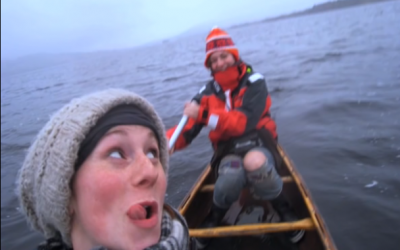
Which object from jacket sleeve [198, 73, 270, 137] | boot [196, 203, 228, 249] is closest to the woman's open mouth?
jacket sleeve [198, 73, 270, 137]

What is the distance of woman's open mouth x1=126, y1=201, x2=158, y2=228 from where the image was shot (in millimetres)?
1002

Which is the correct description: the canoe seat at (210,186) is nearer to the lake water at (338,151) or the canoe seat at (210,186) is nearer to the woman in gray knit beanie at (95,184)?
the lake water at (338,151)

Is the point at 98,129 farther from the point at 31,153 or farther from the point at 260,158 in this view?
the point at 260,158

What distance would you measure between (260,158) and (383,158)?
10.0 ft

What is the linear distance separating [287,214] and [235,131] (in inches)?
44.7

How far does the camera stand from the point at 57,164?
102 cm

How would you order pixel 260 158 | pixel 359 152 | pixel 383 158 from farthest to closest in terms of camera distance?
pixel 359 152 < pixel 383 158 < pixel 260 158

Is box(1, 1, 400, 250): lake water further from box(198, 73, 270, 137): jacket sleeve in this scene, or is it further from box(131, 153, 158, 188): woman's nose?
box(131, 153, 158, 188): woman's nose

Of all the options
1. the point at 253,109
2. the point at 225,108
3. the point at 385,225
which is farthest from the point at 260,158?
the point at 385,225

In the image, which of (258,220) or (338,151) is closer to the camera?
(258,220)

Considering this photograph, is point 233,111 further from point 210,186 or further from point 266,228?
point 266,228

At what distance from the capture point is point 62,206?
102 centimetres

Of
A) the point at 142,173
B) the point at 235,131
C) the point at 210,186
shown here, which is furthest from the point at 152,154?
the point at 210,186

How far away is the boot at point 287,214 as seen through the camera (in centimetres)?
282
